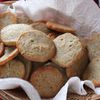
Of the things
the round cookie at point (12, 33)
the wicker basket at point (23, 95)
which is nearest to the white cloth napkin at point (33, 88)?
the wicker basket at point (23, 95)

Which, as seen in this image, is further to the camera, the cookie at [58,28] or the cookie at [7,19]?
the cookie at [7,19]

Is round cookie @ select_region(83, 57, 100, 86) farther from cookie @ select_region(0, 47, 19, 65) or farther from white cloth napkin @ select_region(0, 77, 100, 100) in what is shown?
cookie @ select_region(0, 47, 19, 65)

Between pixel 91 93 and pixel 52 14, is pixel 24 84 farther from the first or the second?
pixel 52 14

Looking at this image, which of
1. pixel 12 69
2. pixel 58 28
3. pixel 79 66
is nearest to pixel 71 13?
pixel 58 28

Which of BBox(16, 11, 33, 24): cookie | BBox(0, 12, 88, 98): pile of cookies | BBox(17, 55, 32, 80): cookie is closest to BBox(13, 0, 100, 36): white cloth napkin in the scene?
BBox(16, 11, 33, 24): cookie

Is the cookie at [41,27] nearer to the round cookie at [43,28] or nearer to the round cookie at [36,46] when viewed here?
the round cookie at [43,28]

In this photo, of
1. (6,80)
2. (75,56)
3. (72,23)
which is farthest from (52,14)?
(6,80)
